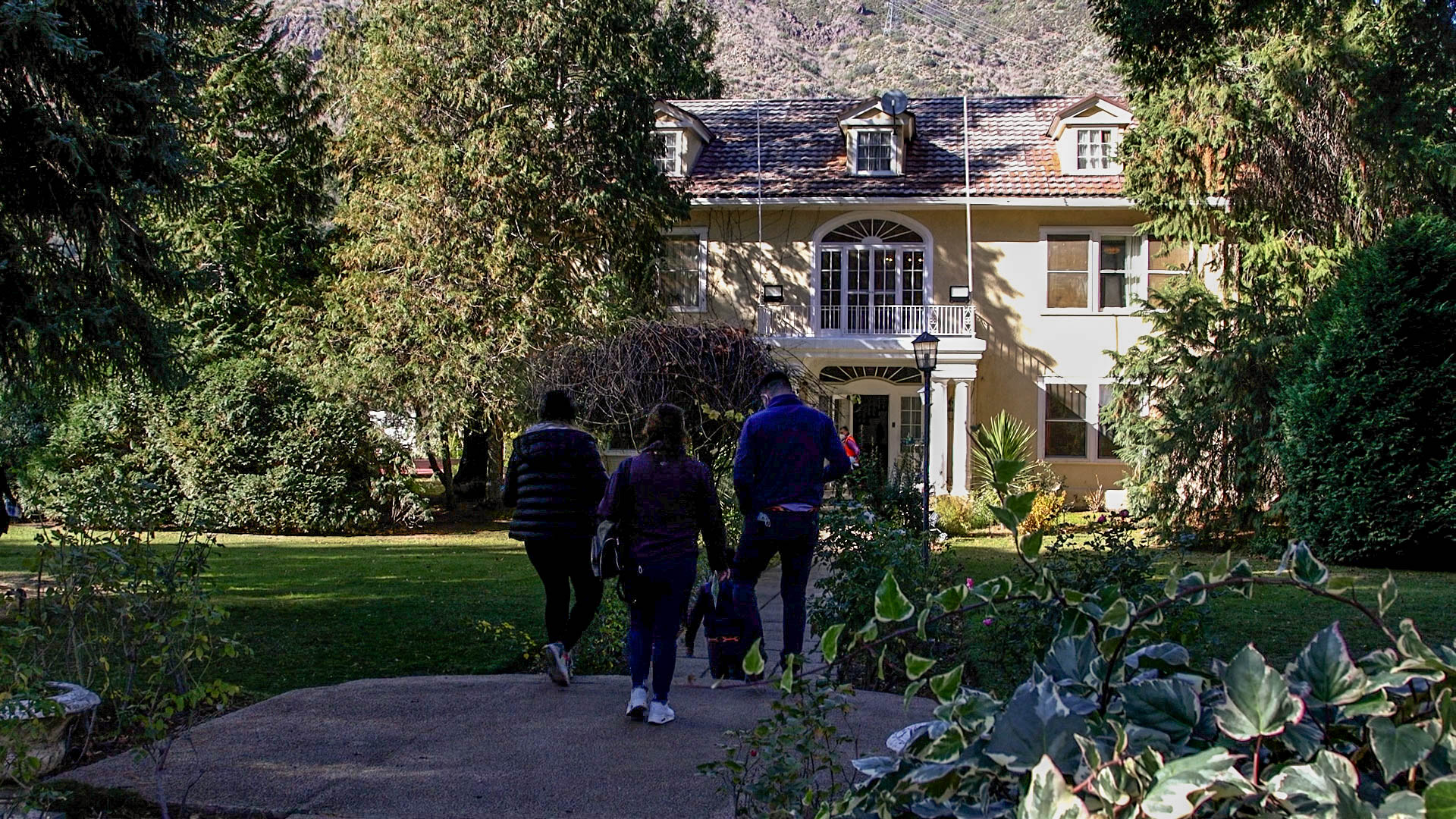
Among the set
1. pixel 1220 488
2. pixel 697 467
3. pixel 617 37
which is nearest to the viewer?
pixel 697 467

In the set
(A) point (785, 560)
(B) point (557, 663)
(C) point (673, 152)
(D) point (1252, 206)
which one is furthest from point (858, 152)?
(B) point (557, 663)

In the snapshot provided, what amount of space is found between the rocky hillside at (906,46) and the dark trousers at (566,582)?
320 feet

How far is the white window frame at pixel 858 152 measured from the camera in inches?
1051

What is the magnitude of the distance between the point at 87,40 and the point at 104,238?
144 centimetres

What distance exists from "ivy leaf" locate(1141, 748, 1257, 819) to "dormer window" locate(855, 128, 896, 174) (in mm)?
25827

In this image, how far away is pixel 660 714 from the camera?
6.16 m

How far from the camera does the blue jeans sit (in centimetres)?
622

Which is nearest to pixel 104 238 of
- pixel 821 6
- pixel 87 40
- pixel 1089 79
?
pixel 87 40

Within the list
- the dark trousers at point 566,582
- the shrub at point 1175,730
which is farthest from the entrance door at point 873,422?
the shrub at point 1175,730

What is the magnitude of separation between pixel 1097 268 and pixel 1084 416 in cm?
317

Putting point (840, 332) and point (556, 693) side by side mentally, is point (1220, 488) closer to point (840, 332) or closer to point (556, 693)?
point (840, 332)

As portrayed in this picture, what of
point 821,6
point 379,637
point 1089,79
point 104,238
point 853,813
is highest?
point 821,6

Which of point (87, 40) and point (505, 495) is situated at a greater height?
point (87, 40)

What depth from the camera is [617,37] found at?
2227 centimetres
